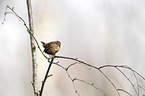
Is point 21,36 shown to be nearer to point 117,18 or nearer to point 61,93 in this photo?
point 61,93

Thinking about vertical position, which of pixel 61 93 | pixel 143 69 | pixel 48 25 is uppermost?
pixel 48 25

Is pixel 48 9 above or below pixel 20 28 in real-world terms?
above

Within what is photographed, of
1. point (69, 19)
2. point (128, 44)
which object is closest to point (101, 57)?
point (128, 44)

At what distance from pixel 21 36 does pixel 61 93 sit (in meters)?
0.38

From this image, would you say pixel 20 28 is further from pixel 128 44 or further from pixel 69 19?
pixel 128 44

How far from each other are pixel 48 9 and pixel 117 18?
407 mm

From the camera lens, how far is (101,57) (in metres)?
0.99

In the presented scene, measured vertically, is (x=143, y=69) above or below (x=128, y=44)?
below

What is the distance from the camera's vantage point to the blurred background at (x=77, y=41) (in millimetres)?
893

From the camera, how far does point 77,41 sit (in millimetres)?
960

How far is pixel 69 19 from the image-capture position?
954 mm

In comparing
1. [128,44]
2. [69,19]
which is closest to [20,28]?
[69,19]

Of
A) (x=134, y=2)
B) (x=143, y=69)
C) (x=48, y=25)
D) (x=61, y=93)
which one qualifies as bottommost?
(x=61, y=93)

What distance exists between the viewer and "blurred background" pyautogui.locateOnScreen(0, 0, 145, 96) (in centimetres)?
89
